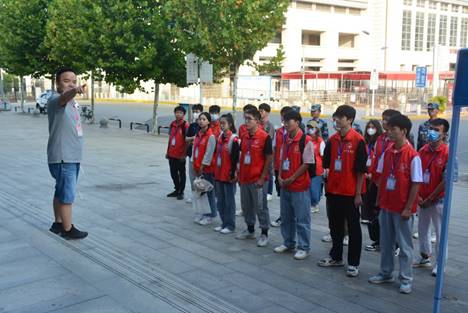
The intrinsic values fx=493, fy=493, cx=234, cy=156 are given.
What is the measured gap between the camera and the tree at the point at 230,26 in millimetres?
13203

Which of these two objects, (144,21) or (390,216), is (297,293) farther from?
(144,21)

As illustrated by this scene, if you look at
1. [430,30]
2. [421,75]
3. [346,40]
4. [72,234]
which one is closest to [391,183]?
[72,234]

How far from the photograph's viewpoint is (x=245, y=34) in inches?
526

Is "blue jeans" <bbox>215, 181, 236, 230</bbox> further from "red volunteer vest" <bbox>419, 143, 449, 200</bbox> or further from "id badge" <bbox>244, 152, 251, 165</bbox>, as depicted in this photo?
"red volunteer vest" <bbox>419, 143, 449, 200</bbox>

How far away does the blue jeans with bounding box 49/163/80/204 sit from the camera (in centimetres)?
598

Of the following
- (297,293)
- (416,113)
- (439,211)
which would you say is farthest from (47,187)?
(416,113)

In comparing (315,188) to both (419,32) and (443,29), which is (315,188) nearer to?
(419,32)

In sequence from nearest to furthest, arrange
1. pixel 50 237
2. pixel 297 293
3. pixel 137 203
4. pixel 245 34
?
pixel 297 293, pixel 50 237, pixel 137 203, pixel 245 34

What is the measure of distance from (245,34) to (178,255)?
879cm

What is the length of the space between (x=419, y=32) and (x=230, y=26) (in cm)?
6655

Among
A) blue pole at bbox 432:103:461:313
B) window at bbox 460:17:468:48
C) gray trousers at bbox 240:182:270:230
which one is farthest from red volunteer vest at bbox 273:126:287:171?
window at bbox 460:17:468:48

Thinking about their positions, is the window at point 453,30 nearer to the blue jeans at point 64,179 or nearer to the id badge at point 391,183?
the id badge at point 391,183

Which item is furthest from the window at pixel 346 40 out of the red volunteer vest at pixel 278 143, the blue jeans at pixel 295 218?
the blue jeans at pixel 295 218

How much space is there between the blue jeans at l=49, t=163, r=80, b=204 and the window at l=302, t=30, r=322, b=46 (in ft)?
199
